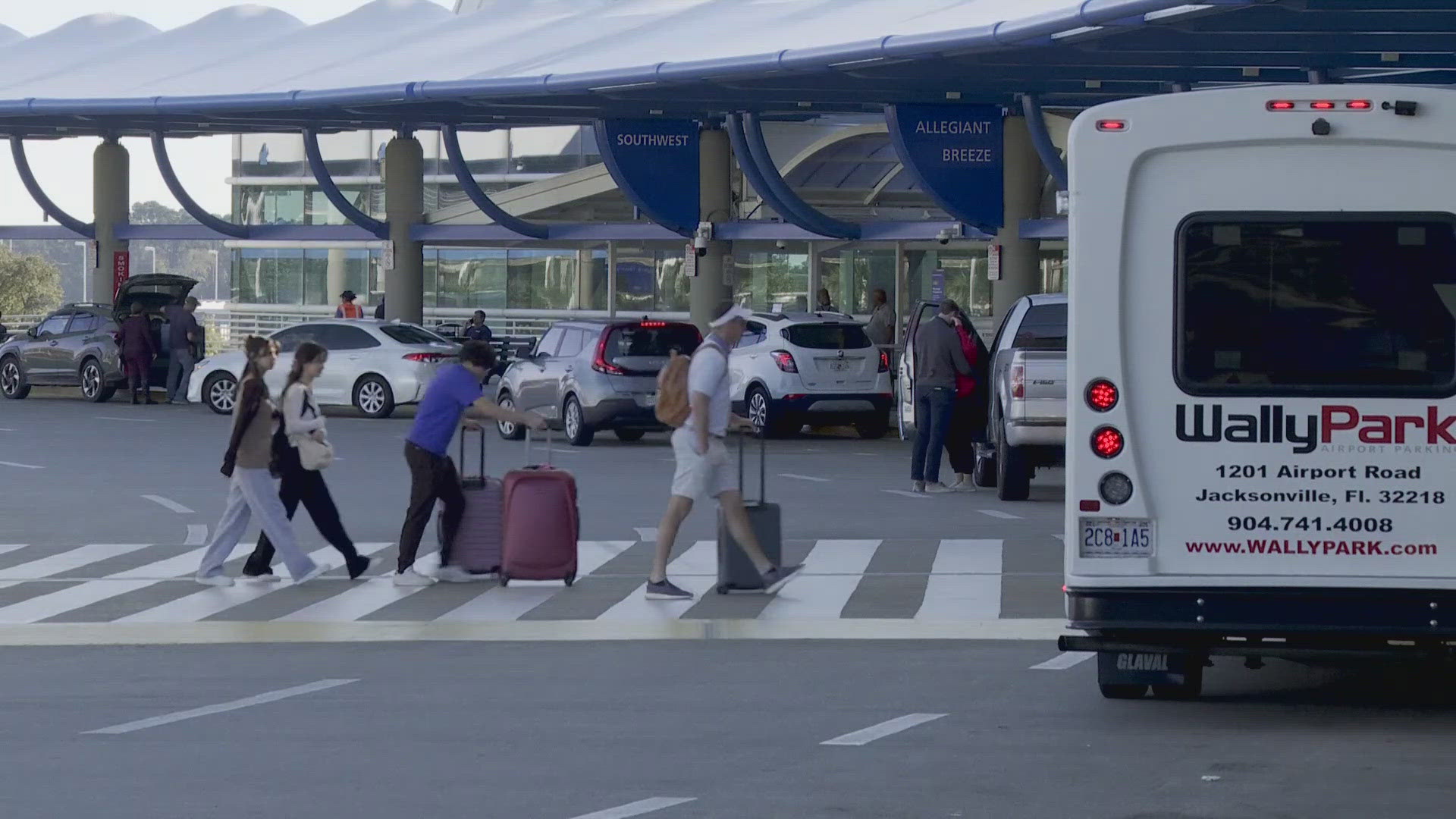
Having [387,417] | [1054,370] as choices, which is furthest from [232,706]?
[387,417]

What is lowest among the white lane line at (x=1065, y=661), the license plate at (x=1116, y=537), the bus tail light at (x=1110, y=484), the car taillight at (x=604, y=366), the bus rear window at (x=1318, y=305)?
the white lane line at (x=1065, y=661)

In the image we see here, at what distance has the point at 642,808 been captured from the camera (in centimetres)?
802

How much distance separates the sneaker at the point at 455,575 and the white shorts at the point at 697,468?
1.90 metres

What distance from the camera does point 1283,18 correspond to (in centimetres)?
2286

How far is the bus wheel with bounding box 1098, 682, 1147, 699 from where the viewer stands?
1028 centimetres

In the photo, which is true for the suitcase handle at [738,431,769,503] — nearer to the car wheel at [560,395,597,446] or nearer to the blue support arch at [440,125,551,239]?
the car wheel at [560,395,597,446]

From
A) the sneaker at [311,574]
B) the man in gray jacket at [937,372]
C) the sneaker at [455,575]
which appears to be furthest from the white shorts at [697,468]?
the man in gray jacket at [937,372]

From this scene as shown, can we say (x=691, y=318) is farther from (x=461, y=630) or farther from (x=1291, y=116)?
(x=1291, y=116)

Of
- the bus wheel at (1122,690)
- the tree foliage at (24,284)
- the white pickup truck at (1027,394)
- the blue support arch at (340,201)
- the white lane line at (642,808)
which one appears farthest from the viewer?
the tree foliage at (24,284)

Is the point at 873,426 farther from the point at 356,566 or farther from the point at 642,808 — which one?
the point at 642,808

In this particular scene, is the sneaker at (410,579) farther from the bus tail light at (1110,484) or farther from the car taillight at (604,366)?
the car taillight at (604,366)

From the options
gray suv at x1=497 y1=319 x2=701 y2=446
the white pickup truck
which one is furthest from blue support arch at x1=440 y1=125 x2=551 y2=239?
the white pickup truck

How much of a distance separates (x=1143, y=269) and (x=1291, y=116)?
83 centimetres

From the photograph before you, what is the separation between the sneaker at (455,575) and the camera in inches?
601
